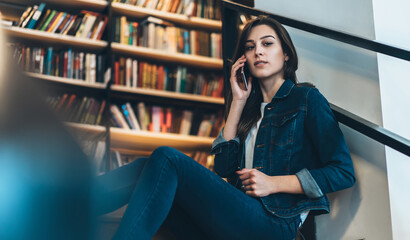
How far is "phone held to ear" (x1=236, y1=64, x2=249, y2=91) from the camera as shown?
1.69 m

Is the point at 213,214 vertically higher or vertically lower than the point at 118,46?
lower

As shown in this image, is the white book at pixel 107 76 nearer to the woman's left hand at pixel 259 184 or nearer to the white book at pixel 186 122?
the white book at pixel 186 122

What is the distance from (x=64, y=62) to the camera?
315cm

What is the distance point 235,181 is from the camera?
5.21ft

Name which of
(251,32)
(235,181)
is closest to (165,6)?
(251,32)

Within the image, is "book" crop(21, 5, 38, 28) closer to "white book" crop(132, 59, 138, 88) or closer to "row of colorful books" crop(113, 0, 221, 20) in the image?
"row of colorful books" crop(113, 0, 221, 20)

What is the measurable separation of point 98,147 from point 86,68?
603mm

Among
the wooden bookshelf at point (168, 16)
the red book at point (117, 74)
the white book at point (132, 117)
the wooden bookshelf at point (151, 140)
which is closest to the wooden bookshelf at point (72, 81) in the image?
the red book at point (117, 74)

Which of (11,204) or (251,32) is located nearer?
(11,204)


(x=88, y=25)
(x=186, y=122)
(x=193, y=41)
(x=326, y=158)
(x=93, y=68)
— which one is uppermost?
(x=88, y=25)

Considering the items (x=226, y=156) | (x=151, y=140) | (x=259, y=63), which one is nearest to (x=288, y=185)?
(x=226, y=156)

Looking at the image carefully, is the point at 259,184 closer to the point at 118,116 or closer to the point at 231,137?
the point at 231,137

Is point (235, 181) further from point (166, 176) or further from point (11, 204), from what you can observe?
point (11, 204)

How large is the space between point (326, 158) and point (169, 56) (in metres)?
2.23
